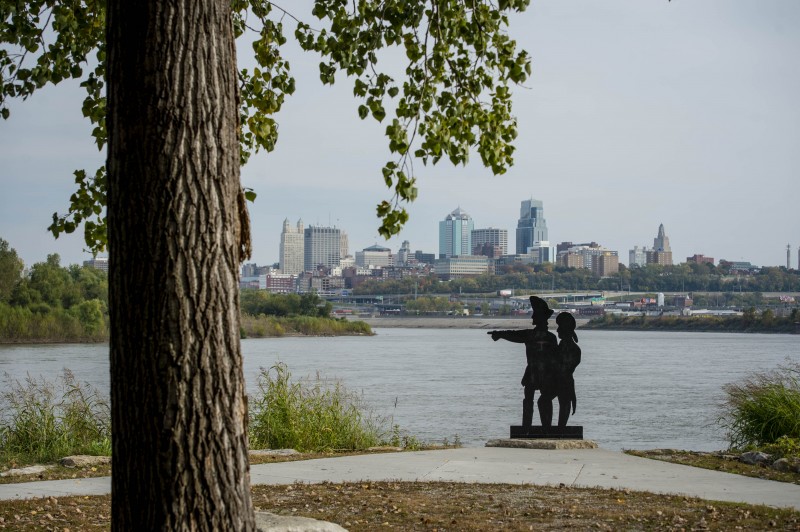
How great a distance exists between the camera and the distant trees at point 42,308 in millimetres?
65125

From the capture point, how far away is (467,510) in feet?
24.1

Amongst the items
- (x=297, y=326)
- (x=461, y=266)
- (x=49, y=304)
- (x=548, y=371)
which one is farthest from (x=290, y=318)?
(x=548, y=371)

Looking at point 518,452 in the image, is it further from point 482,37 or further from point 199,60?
point 199,60

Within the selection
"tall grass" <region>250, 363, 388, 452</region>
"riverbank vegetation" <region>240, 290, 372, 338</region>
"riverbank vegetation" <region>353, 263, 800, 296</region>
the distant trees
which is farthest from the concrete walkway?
"riverbank vegetation" <region>353, 263, 800, 296</region>

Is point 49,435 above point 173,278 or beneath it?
beneath

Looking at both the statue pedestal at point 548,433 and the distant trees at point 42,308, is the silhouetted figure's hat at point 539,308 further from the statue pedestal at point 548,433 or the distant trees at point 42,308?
the distant trees at point 42,308

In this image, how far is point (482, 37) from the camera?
725cm

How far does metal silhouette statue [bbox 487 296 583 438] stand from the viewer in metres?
12.1

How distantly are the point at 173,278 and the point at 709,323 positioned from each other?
11241 cm

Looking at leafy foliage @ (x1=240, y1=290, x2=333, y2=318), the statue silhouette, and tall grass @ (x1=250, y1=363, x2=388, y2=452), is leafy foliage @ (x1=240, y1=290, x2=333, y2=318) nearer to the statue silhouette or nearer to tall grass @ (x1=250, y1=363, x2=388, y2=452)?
tall grass @ (x1=250, y1=363, x2=388, y2=452)

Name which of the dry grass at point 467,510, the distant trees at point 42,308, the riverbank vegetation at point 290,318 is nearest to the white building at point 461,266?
the riverbank vegetation at point 290,318

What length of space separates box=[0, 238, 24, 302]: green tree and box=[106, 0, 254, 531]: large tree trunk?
66.3 m

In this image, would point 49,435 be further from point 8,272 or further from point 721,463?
point 8,272

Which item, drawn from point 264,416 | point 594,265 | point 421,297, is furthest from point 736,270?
point 264,416
